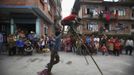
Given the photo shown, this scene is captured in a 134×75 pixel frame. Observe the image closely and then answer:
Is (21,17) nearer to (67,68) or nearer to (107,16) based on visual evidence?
(67,68)

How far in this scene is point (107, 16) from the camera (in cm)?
4278

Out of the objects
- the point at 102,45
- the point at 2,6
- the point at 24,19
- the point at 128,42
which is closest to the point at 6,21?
the point at 24,19

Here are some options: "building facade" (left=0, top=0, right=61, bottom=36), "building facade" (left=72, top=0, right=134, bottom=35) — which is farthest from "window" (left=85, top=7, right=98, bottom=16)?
"building facade" (left=0, top=0, right=61, bottom=36)

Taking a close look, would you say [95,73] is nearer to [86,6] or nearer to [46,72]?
[46,72]

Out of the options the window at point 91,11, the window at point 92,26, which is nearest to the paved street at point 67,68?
the window at point 92,26

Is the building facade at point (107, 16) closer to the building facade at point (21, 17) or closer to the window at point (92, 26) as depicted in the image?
the window at point (92, 26)

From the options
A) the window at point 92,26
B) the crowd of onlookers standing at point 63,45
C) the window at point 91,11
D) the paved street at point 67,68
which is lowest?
the paved street at point 67,68

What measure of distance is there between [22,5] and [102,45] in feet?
23.6

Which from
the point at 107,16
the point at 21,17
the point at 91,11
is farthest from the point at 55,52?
the point at 107,16

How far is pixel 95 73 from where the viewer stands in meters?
9.77

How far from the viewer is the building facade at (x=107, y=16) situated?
4231 cm

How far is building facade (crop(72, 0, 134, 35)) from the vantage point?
42312 millimetres

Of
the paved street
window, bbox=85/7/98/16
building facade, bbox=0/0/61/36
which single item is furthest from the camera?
window, bbox=85/7/98/16

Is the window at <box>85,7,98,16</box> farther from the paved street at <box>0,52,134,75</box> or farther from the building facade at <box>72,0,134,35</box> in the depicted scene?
the paved street at <box>0,52,134,75</box>
